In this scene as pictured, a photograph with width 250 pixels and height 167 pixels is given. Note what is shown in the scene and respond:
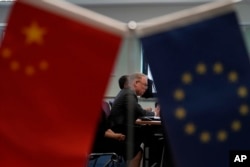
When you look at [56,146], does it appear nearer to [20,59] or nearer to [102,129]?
[20,59]

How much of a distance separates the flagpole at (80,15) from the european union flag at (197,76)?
7 cm

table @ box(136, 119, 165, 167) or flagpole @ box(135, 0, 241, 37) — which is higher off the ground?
flagpole @ box(135, 0, 241, 37)

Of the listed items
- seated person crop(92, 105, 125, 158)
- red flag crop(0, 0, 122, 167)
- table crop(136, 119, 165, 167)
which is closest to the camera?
red flag crop(0, 0, 122, 167)

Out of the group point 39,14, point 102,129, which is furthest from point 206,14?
point 102,129

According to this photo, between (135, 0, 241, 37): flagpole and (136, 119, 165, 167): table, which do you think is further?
(136, 119, 165, 167): table

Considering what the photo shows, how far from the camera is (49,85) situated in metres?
0.90

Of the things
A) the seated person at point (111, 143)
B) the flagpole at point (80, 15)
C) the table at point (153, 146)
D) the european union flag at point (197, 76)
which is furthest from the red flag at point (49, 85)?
the table at point (153, 146)

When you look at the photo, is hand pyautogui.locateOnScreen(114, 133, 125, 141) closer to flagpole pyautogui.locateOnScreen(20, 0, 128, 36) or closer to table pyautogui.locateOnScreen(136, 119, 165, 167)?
table pyautogui.locateOnScreen(136, 119, 165, 167)

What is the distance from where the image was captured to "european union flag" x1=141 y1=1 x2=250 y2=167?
921 millimetres

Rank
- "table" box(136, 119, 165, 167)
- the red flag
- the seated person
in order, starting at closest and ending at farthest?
the red flag → the seated person → "table" box(136, 119, 165, 167)

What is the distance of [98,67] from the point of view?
0.91 metres

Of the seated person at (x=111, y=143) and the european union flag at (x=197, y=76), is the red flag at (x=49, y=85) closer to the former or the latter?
the european union flag at (x=197, y=76)

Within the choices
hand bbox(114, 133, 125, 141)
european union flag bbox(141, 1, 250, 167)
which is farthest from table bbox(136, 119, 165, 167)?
european union flag bbox(141, 1, 250, 167)

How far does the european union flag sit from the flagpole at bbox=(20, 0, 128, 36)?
0.07m
